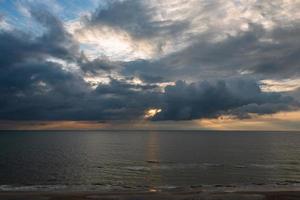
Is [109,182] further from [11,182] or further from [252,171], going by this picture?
[252,171]

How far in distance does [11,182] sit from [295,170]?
2645 inches

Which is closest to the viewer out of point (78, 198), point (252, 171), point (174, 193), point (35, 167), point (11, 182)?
point (78, 198)

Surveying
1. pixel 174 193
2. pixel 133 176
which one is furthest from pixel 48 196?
pixel 133 176

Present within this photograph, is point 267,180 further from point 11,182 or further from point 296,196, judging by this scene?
point 11,182

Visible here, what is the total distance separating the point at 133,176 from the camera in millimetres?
78125

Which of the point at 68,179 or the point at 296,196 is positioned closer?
the point at 296,196

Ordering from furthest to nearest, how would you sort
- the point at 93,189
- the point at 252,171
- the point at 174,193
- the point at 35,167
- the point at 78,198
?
the point at 35,167
the point at 252,171
the point at 93,189
the point at 174,193
the point at 78,198

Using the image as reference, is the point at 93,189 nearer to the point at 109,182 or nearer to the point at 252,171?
the point at 109,182

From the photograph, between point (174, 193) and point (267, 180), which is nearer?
point (174, 193)

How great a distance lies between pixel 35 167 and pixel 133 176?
104 ft

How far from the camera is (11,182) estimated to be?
233 ft

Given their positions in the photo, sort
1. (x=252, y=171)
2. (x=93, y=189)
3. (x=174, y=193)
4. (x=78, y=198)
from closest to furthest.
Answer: (x=78, y=198)
(x=174, y=193)
(x=93, y=189)
(x=252, y=171)

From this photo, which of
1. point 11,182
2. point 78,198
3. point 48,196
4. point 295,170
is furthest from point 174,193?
point 295,170

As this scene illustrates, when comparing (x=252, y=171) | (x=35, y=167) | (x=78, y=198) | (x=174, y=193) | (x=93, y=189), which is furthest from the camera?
(x=35, y=167)
